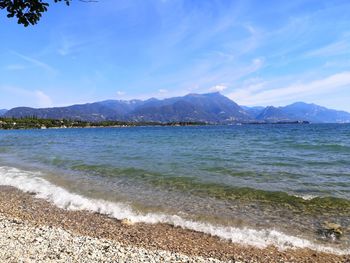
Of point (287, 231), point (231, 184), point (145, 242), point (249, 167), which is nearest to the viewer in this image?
point (145, 242)

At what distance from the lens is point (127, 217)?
1523 centimetres

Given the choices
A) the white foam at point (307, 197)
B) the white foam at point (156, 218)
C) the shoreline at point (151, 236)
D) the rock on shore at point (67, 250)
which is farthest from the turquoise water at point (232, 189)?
the rock on shore at point (67, 250)

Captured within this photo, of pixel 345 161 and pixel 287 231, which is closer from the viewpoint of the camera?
pixel 287 231

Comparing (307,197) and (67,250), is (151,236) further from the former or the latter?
(307,197)

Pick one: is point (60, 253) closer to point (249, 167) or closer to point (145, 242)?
point (145, 242)

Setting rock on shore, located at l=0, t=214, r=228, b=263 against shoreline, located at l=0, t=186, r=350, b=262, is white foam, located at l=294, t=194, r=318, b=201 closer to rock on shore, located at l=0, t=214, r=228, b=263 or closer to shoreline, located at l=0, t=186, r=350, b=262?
shoreline, located at l=0, t=186, r=350, b=262

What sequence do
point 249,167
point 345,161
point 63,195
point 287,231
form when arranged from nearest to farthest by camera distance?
point 287,231, point 63,195, point 249,167, point 345,161

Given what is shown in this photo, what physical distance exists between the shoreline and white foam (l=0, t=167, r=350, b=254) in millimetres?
403

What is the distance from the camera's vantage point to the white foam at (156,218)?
477 inches

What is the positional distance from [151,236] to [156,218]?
233 cm

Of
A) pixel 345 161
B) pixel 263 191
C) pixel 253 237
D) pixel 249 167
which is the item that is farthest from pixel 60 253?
pixel 345 161

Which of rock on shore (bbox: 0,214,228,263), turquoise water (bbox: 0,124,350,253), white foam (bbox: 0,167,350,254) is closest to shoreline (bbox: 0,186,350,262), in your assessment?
white foam (bbox: 0,167,350,254)

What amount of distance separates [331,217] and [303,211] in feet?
4.12

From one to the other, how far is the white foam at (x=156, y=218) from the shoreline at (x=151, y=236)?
0.40 meters
